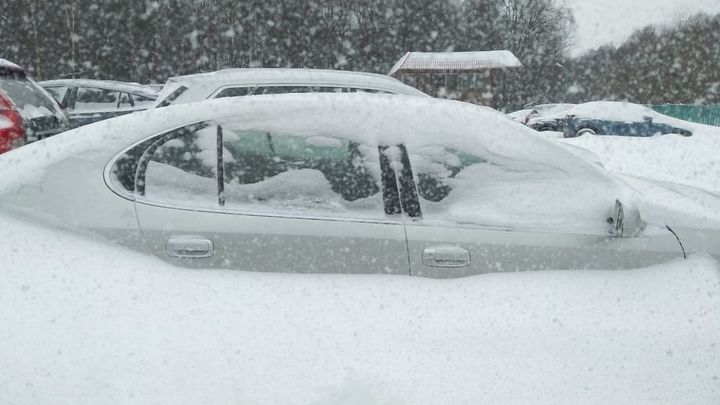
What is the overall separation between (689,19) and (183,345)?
57.6 m

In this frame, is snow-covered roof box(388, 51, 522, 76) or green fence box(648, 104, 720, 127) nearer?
green fence box(648, 104, 720, 127)

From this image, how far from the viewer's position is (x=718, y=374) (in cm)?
230

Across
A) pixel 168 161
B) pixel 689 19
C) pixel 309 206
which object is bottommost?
pixel 689 19

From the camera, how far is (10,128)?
5637 millimetres

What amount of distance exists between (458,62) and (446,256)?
3500 cm

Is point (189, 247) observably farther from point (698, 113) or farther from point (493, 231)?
point (698, 113)

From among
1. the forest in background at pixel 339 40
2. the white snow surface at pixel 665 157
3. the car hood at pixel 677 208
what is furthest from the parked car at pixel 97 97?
the forest in background at pixel 339 40

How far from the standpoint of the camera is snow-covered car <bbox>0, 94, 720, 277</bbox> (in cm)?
253

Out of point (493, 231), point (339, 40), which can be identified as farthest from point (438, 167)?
point (339, 40)

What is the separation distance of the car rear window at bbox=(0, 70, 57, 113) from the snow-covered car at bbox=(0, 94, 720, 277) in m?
4.12

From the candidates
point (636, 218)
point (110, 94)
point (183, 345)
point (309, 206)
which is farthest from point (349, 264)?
point (110, 94)

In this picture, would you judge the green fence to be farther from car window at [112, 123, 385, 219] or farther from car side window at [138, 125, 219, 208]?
car side window at [138, 125, 219, 208]

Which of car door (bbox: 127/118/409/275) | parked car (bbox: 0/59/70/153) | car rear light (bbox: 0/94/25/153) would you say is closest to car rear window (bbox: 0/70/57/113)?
parked car (bbox: 0/59/70/153)

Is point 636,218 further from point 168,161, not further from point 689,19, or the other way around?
point 689,19
